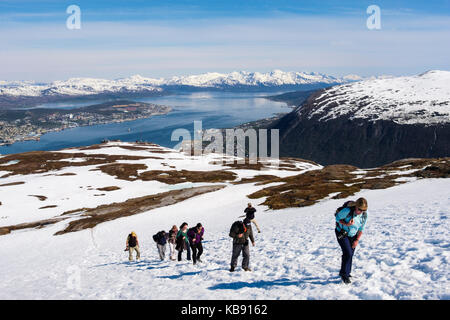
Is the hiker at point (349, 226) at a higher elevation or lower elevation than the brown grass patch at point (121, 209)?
higher

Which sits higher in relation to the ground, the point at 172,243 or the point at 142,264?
the point at 172,243

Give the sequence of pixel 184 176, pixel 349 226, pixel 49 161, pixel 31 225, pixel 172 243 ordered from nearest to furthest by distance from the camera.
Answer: pixel 349 226, pixel 172 243, pixel 31 225, pixel 184 176, pixel 49 161

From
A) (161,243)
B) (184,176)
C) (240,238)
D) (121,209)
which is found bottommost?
(121,209)

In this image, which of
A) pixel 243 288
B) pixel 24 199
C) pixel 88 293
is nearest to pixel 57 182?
pixel 24 199

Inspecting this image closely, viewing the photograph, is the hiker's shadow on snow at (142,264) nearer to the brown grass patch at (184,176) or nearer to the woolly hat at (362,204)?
the woolly hat at (362,204)

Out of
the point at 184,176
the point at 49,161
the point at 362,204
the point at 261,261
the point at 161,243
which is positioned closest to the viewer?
the point at 362,204

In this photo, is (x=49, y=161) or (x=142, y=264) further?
(x=49, y=161)

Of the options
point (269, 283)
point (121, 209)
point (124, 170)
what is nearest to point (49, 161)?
point (124, 170)

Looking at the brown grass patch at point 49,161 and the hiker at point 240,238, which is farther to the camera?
the brown grass patch at point 49,161

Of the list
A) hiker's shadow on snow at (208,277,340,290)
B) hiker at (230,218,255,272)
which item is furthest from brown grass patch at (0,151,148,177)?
hiker's shadow on snow at (208,277,340,290)

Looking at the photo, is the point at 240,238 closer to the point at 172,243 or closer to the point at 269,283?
the point at 269,283

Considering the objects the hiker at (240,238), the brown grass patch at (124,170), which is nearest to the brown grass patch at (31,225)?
the brown grass patch at (124,170)

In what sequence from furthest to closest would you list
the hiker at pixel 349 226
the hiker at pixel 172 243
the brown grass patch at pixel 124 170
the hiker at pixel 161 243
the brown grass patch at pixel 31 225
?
the brown grass patch at pixel 124 170
the brown grass patch at pixel 31 225
the hiker at pixel 161 243
the hiker at pixel 172 243
the hiker at pixel 349 226
